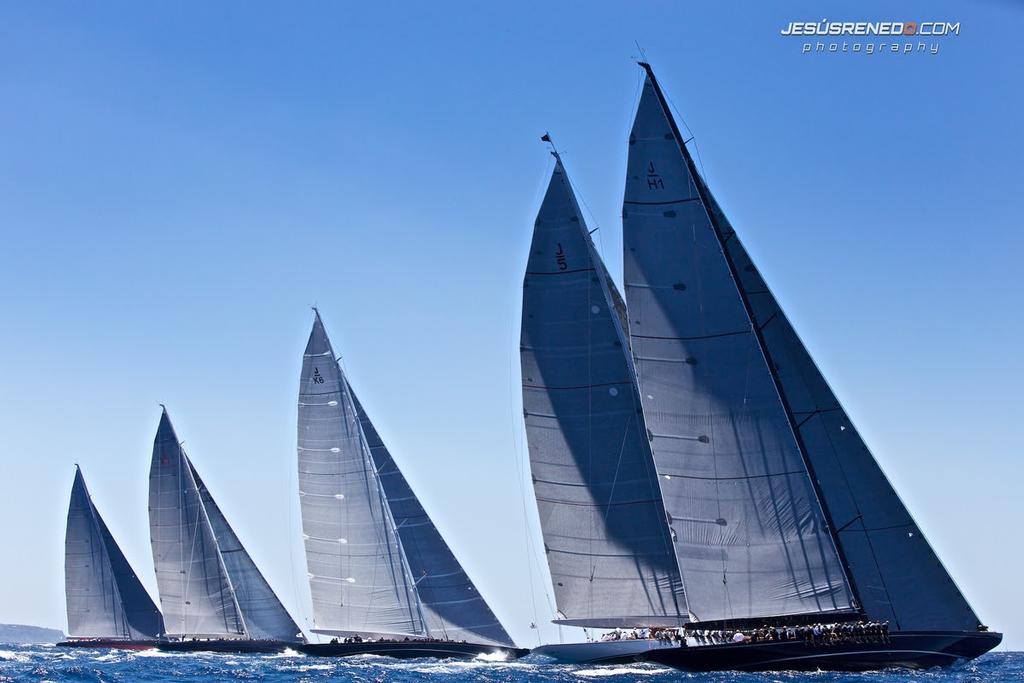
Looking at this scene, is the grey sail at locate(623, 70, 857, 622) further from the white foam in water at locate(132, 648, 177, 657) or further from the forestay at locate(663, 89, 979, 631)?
the white foam in water at locate(132, 648, 177, 657)

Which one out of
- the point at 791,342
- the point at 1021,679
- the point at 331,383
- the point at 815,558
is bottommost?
the point at 1021,679

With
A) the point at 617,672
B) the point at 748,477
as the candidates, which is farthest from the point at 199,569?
the point at 748,477

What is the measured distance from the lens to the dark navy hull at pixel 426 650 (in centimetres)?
5000

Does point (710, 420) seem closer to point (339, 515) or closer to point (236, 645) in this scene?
point (339, 515)

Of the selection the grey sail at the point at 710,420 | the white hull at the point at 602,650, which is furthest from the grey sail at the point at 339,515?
the grey sail at the point at 710,420

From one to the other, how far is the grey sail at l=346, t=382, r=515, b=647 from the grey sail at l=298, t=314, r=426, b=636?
829 mm

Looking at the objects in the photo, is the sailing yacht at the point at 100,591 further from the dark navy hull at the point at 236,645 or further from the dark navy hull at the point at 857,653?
the dark navy hull at the point at 857,653

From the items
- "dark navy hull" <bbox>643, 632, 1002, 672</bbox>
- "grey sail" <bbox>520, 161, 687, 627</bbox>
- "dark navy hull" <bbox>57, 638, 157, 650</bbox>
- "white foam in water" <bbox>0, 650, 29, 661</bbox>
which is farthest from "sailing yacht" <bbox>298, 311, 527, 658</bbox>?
"dark navy hull" <bbox>57, 638, 157, 650</bbox>

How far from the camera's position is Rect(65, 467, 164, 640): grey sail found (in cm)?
7756

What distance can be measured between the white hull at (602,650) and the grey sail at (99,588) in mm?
44702

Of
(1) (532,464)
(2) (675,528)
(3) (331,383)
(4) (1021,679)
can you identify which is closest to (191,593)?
(3) (331,383)

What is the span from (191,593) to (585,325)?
120ft

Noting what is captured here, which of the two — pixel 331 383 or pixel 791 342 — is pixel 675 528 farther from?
pixel 331 383

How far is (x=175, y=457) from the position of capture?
67875mm
